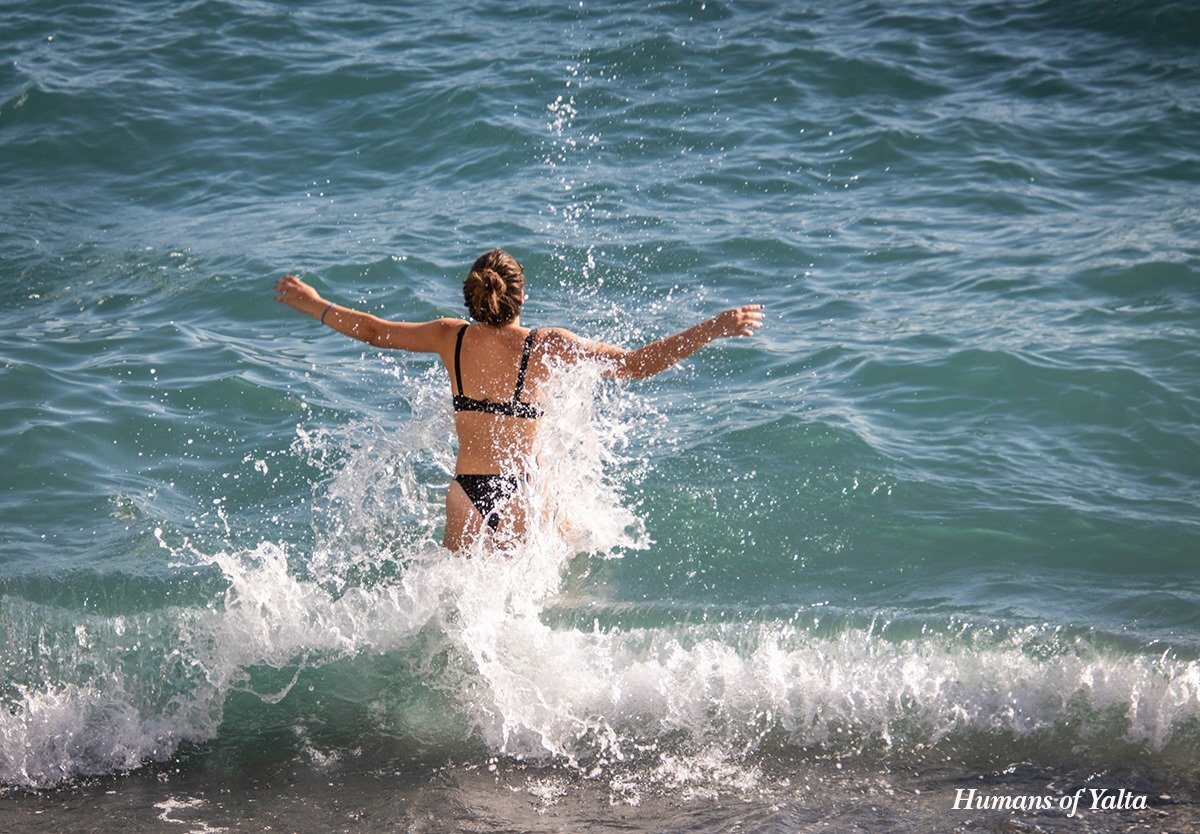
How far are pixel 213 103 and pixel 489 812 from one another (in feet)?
33.5

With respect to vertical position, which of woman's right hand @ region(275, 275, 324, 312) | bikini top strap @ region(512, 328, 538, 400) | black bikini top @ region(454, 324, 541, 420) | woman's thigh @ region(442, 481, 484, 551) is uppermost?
woman's right hand @ region(275, 275, 324, 312)

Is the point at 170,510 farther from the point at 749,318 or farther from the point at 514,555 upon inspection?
the point at 749,318

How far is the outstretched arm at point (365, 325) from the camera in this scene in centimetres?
624

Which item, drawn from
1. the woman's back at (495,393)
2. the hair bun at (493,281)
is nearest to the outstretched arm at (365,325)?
the woman's back at (495,393)

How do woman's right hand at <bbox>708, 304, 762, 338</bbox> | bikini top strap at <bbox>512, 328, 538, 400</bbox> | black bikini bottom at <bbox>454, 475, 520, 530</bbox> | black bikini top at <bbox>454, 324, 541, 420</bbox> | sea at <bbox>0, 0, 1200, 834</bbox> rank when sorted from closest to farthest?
sea at <bbox>0, 0, 1200, 834</bbox>
woman's right hand at <bbox>708, 304, 762, 338</bbox>
bikini top strap at <bbox>512, 328, 538, 400</bbox>
black bikini top at <bbox>454, 324, 541, 420</bbox>
black bikini bottom at <bbox>454, 475, 520, 530</bbox>

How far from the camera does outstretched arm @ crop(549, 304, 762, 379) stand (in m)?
5.62

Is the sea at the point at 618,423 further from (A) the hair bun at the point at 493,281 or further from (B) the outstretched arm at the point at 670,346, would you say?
(A) the hair bun at the point at 493,281

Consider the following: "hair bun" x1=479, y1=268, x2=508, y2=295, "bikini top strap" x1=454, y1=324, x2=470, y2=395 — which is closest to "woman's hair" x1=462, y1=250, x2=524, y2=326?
"hair bun" x1=479, y1=268, x2=508, y2=295

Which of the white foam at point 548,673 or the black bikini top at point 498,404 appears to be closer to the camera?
the white foam at point 548,673

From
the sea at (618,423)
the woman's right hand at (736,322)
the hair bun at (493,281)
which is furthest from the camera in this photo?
the hair bun at (493,281)

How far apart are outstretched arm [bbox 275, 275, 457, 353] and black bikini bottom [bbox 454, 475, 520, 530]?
69cm

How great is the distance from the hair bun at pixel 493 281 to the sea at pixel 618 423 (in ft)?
1.81

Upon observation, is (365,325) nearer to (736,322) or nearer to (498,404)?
(498,404)

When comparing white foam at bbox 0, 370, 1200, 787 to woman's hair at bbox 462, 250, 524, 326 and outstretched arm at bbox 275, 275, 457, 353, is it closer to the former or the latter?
woman's hair at bbox 462, 250, 524, 326
